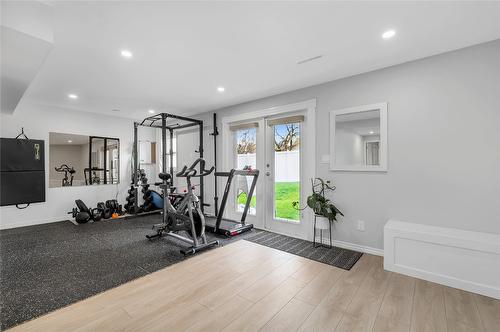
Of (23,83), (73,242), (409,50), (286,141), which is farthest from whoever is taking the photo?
(286,141)

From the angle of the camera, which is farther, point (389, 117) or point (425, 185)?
point (389, 117)

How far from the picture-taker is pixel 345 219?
3.19 metres

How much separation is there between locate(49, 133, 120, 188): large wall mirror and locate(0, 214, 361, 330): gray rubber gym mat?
113 cm

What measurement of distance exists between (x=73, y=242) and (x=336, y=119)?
4.59m

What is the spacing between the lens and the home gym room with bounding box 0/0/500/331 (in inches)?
71.1

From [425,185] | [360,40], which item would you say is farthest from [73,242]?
[425,185]

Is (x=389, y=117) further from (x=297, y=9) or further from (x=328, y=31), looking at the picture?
(x=297, y=9)

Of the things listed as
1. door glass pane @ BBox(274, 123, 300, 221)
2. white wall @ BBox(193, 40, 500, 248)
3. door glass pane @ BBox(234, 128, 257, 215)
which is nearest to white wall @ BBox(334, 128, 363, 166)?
white wall @ BBox(193, 40, 500, 248)

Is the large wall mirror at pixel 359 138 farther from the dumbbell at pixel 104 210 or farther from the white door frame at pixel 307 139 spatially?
the dumbbell at pixel 104 210

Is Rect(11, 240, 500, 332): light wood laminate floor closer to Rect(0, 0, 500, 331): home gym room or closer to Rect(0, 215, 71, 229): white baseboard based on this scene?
Rect(0, 0, 500, 331): home gym room

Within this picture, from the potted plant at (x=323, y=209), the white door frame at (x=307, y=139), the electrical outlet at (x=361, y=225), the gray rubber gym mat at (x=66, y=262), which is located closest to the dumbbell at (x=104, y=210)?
the gray rubber gym mat at (x=66, y=262)

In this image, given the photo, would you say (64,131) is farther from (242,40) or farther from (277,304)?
(277,304)

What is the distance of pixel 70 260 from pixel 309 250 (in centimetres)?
321

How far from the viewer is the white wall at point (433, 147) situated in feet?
7.47
